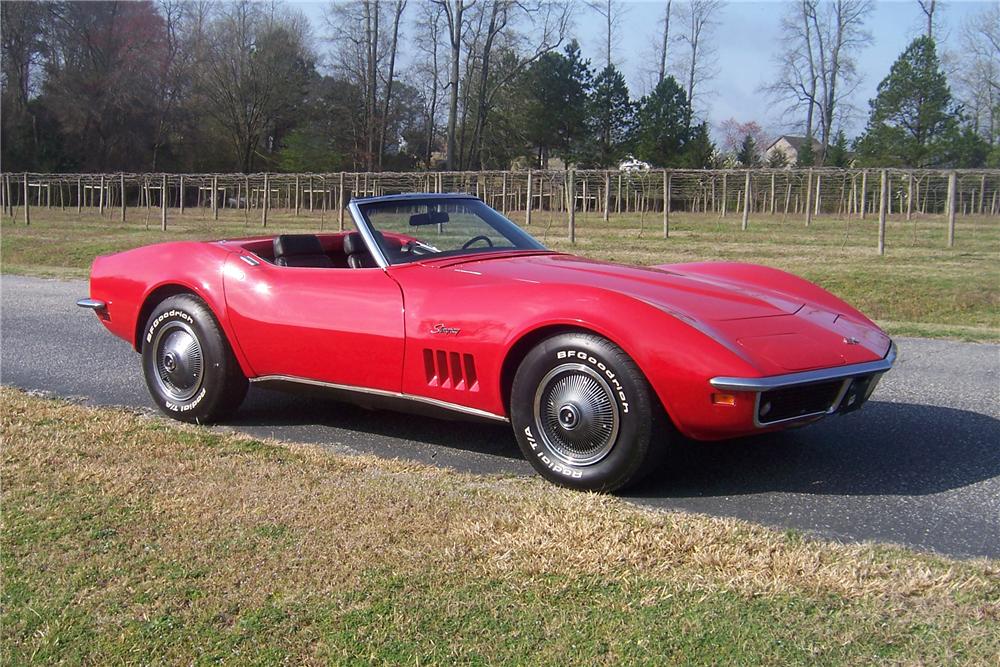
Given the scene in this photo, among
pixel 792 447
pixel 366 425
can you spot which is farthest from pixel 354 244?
pixel 792 447

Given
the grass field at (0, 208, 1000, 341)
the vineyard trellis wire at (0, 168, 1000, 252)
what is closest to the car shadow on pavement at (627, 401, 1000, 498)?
the grass field at (0, 208, 1000, 341)

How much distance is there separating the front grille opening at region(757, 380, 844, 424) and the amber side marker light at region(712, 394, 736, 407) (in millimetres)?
106

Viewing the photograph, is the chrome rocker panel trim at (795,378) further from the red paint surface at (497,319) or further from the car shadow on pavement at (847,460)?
the car shadow on pavement at (847,460)

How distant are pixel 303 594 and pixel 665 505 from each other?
5.28 ft

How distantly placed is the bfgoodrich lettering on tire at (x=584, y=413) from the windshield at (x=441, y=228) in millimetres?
1220

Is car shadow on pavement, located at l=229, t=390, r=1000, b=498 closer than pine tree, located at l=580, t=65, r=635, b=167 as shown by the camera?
Yes

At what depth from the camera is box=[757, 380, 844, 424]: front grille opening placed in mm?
3729

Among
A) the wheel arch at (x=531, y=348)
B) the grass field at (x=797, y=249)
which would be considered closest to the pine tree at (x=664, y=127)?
the grass field at (x=797, y=249)

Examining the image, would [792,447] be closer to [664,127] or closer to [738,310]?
[738,310]

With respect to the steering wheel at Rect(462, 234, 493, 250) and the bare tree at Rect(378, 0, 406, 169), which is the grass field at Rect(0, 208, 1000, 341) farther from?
the bare tree at Rect(378, 0, 406, 169)

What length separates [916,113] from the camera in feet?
159

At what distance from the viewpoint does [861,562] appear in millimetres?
3109

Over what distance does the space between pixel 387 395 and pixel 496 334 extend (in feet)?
2.39

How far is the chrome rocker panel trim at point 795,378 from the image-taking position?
11.9 ft
